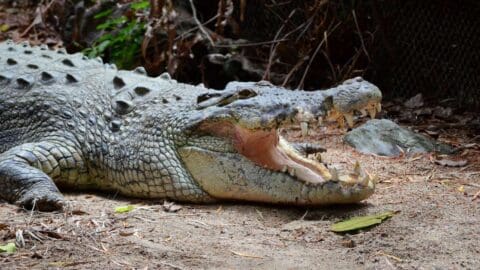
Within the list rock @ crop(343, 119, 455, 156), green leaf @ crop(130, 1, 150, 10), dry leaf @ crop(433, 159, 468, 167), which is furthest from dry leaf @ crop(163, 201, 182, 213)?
green leaf @ crop(130, 1, 150, 10)

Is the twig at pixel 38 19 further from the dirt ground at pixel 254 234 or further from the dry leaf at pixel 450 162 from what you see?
the dry leaf at pixel 450 162

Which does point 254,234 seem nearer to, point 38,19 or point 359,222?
point 359,222

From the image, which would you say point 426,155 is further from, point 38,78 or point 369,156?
point 38,78

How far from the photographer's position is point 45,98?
15.0 feet

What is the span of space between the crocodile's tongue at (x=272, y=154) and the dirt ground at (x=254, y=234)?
25 centimetres

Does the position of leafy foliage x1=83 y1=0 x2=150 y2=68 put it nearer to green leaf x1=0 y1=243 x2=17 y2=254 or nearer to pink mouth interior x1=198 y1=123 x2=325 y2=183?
pink mouth interior x1=198 y1=123 x2=325 y2=183

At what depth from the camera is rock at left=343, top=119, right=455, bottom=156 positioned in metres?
5.20

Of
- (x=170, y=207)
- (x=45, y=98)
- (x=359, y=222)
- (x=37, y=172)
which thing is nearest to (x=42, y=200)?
(x=37, y=172)

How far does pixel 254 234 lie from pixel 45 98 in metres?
1.97

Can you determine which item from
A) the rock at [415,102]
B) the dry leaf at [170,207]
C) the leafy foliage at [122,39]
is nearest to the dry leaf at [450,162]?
the rock at [415,102]

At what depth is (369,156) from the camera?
513 centimetres

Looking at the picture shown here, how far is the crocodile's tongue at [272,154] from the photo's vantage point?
3.90 meters

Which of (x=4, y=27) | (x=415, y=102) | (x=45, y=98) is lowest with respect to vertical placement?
(x=4, y=27)

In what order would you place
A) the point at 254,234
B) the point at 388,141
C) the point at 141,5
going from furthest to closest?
the point at 141,5
the point at 388,141
the point at 254,234
